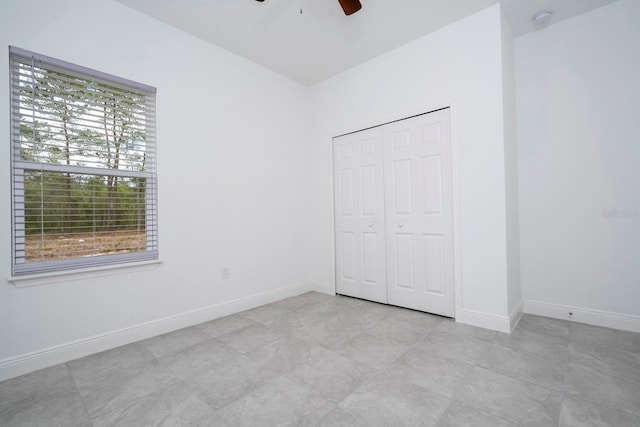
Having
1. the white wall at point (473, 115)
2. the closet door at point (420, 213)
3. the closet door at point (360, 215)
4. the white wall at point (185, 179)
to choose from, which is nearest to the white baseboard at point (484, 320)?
the white wall at point (473, 115)

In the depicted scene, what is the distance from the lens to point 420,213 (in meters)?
2.96

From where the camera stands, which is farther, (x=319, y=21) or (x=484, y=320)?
(x=319, y=21)

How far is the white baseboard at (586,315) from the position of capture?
2.40 meters

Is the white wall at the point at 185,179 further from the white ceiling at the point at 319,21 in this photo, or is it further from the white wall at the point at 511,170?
the white wall at the point at 511,170

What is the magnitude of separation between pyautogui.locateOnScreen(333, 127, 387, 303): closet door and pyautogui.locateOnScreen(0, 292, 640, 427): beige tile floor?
2.91 ft

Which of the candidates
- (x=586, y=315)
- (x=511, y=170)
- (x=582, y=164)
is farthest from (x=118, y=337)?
(x=582, y=164)

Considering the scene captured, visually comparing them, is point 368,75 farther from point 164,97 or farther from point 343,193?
point 164,97

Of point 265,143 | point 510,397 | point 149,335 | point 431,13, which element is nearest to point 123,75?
point 265,143

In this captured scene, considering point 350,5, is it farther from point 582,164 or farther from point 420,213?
point 582,164

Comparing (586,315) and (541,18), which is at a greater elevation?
(541,18)

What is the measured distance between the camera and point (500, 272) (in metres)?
2.46

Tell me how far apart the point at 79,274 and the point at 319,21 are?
9.75ft

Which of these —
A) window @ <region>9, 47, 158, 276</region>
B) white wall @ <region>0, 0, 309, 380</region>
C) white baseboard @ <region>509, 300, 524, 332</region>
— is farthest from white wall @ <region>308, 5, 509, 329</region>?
window @ <region>9, 47, 158, 276</region>

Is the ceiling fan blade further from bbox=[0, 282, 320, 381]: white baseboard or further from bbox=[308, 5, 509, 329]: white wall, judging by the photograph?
bbox=[0, 282, 320, 381]: white baseboard
